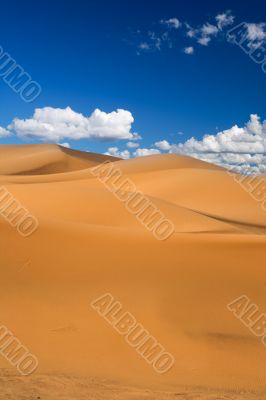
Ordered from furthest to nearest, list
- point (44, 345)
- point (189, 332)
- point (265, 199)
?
1. point (265, 199)
2. point (189, 332)
3. point (44, 345)

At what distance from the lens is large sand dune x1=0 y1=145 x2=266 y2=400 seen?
5.29 m

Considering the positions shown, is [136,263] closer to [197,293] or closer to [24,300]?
[197,293]

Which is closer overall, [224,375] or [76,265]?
[224,375]

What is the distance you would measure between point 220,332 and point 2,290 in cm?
375

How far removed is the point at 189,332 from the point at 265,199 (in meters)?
22.8

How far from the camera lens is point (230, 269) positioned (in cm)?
965

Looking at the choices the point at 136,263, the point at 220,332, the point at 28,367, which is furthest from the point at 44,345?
the point at 136,263

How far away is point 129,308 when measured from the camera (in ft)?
25.1

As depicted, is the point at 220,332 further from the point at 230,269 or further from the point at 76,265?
the point at 76,265

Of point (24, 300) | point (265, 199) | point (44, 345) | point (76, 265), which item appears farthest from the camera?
point (265, 199)

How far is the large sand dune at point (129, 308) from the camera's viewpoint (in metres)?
5.29

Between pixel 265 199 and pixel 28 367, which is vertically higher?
pixel 265 199

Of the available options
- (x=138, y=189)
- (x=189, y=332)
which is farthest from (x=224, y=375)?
(x=138, y=189)

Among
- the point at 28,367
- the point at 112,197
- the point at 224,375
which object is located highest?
the point at 112,197
